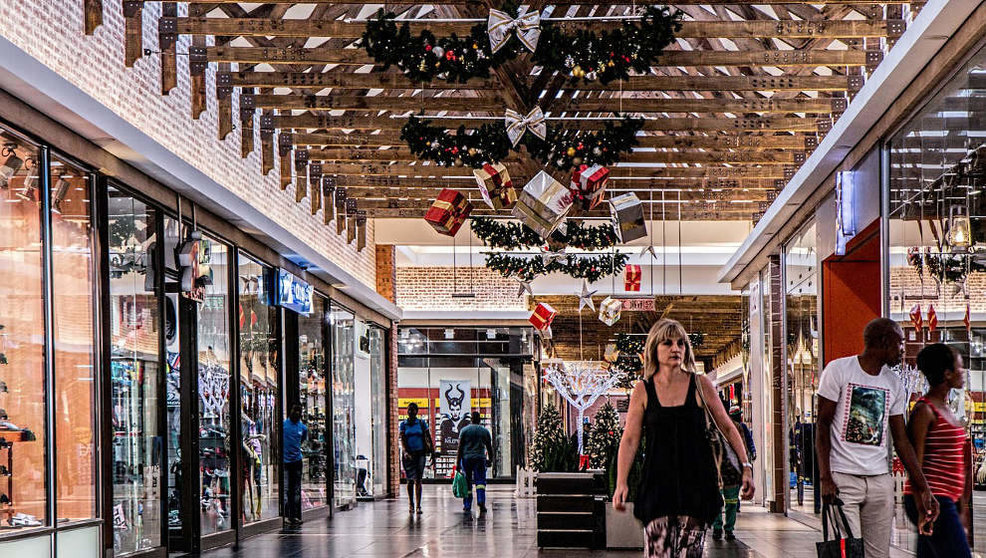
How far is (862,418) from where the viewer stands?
553 centimetres

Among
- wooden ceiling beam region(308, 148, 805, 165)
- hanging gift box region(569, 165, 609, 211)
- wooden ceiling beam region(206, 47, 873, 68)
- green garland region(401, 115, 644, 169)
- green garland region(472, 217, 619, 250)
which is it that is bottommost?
green garland region(472, 217, 619, 250)

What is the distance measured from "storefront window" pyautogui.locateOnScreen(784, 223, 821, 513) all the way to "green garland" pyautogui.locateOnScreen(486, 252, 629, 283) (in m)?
2.31

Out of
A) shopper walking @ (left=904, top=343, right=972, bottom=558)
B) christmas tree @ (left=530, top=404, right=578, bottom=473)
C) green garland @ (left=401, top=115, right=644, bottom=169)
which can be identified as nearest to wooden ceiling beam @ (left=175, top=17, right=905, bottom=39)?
green garland @ (left=401, top=115, right=644, bottom=169)

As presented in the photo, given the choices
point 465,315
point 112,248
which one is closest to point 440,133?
point 112,248

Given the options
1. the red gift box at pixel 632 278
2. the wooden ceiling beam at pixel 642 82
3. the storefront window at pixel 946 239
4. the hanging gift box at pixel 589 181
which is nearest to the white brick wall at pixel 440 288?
the red gift box at pixel 632 278

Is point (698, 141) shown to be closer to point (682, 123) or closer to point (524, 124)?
point (682, 123)

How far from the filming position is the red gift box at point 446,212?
453 inches

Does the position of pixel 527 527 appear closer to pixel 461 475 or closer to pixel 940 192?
pixel 461 475

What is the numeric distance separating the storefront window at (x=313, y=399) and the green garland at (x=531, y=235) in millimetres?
2726

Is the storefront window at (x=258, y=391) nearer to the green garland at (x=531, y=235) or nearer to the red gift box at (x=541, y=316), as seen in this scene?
the green garland at (x=531, y=235)

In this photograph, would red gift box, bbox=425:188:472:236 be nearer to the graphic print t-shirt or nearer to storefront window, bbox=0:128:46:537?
storefront window, bbox=0:128:46:537

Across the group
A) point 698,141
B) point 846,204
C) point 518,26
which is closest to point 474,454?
point 698,141

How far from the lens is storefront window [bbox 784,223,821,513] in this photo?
1379 centimetres

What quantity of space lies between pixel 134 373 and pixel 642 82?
17.0ft
